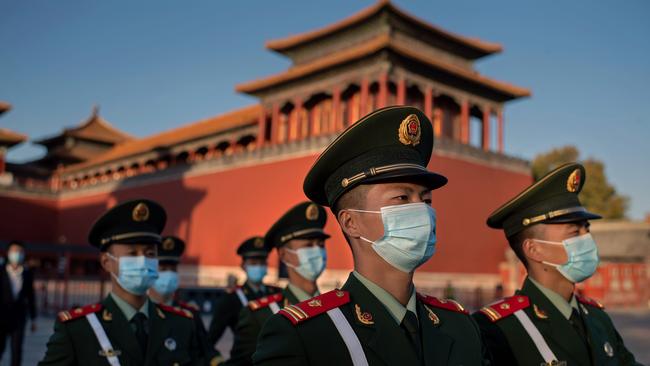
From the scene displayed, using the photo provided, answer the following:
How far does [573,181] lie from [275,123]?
18.1 meters

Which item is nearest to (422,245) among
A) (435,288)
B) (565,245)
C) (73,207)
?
(565,245)

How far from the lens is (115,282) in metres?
2.99

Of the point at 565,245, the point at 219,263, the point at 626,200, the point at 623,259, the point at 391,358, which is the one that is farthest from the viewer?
the point at 626,200

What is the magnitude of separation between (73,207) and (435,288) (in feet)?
64.6

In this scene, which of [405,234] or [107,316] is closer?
[405,234]

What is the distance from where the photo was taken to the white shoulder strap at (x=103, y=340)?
8.68 feet

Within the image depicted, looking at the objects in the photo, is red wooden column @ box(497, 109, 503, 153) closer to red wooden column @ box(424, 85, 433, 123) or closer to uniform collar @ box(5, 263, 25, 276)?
red wooden column @ box(424, 85, 433, 123)

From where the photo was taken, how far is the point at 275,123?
20.4 metres

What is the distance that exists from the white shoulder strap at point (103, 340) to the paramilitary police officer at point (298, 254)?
3.09 ft

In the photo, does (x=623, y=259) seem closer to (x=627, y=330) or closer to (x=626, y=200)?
(x=627, y=330)

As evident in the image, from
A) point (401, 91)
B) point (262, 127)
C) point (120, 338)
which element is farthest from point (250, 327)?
point (262, 127)

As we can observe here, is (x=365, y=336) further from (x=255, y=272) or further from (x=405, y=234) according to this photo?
(x=255, y=272)

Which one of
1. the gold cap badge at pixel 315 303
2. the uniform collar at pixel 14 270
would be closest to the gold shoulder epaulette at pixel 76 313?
the gold cap badge at pixel 315 303

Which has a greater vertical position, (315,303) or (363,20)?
(363,20)
